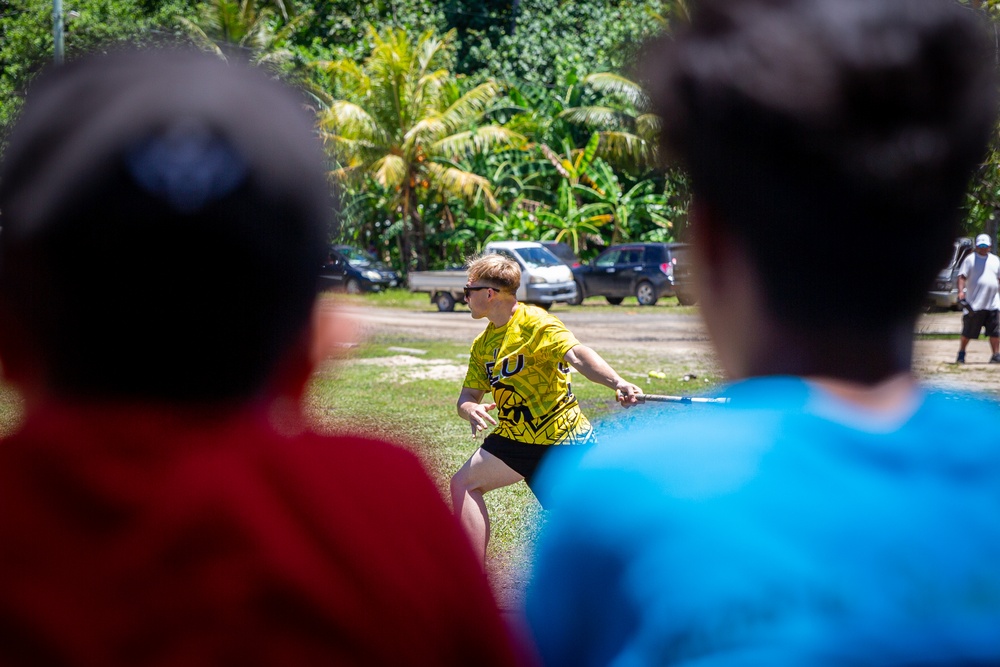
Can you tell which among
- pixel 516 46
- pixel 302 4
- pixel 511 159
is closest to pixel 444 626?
pixel 511 159

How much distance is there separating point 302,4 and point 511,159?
14978 mm

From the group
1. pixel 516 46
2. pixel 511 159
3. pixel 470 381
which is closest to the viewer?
pixel 470 381

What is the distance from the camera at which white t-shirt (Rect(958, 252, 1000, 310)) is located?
15.1 metres

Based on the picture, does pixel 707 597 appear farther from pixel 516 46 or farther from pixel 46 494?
pixel 516 46

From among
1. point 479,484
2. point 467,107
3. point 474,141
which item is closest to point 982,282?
point 479,484

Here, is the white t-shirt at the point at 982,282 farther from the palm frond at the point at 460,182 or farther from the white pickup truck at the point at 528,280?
the palm frond at the point at 460,182

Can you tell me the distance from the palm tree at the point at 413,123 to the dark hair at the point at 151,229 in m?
30.1

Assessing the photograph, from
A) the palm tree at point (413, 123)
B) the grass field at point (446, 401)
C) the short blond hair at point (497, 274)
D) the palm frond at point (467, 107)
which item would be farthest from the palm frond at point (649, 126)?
the palm frond at point (467, 107)

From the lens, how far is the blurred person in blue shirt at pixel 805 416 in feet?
3.36

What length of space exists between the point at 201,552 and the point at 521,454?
14.9ft

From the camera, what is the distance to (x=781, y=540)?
1.04 meters

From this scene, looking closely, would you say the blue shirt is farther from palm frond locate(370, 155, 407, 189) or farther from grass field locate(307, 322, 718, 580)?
palm frond locate(370, 155, 407, 189)

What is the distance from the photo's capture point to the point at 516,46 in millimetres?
39625

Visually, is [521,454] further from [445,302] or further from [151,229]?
[445,302]
